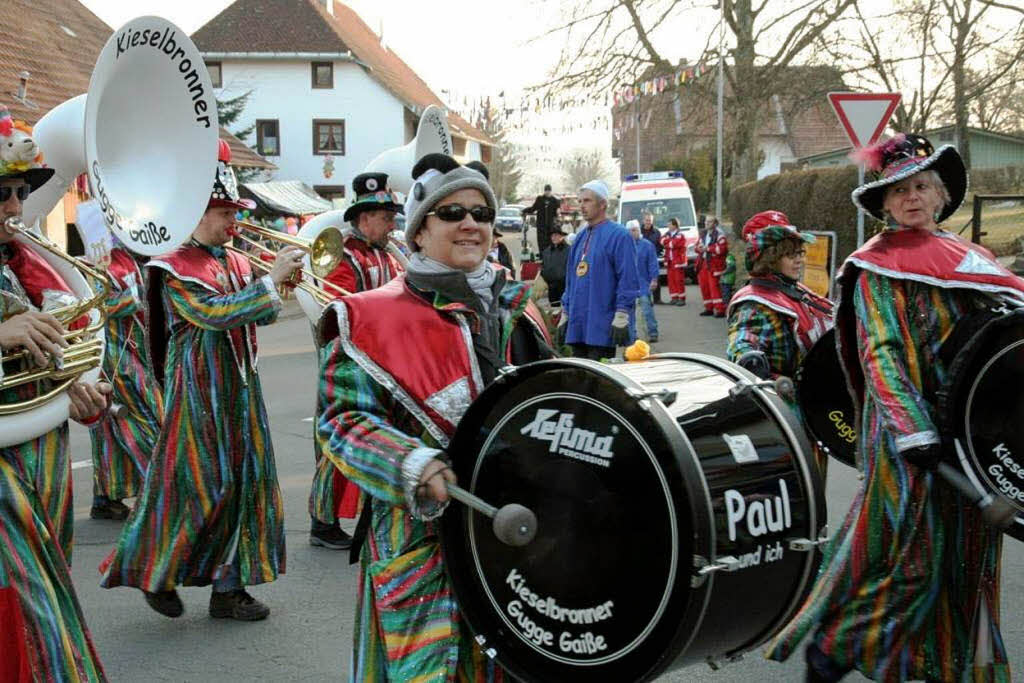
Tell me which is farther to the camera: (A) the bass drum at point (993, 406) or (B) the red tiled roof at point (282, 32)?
(B) the red tiled roof at point (282, 32)

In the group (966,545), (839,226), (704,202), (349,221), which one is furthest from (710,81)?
(966,545)

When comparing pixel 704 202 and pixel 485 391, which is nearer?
pixel 485 391

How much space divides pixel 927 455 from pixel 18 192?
273cm

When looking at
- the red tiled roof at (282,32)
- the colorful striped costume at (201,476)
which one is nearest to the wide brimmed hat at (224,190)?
the colorful striped costume at (201,476)

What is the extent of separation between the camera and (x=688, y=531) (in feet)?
7.22

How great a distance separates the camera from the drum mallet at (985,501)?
133 inches

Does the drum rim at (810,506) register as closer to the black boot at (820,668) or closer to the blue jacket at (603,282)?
the black boot at (820,668)

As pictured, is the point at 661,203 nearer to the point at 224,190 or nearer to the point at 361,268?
the point at 361,268

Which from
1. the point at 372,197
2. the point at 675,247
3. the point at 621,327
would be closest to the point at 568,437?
the point at 372,197

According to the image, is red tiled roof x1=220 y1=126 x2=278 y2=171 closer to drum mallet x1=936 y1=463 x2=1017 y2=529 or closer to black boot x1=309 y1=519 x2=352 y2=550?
black boot x1=309 y1=519 x2=352 y2=550

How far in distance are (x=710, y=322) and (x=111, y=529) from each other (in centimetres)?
1328

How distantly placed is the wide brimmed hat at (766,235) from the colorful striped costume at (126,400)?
11.7ft

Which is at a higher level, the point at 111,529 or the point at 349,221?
the point at 349,221

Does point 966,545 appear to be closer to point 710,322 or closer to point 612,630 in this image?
point 612,630
